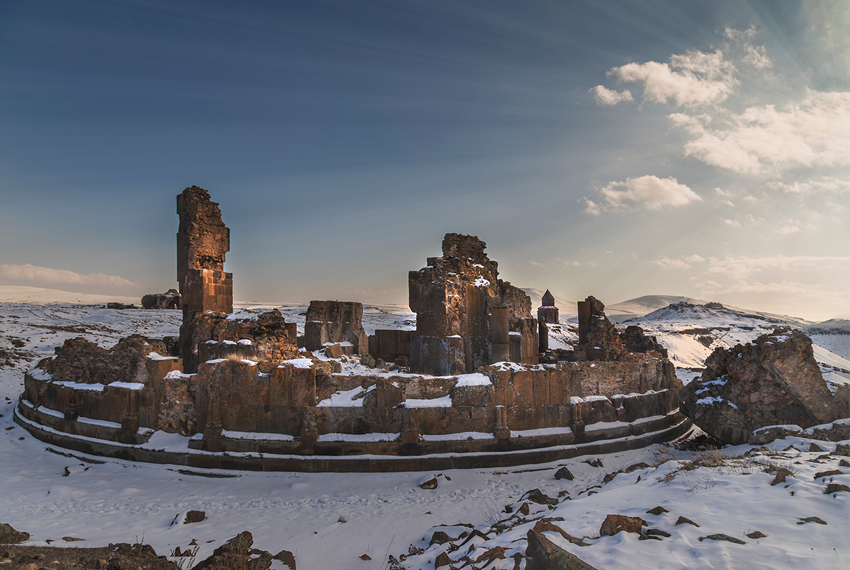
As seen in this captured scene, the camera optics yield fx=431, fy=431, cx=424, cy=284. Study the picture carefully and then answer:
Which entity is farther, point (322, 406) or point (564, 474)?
point (322, 406)

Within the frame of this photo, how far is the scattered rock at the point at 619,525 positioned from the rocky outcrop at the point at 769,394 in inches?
240

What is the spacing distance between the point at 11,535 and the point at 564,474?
7.60 m

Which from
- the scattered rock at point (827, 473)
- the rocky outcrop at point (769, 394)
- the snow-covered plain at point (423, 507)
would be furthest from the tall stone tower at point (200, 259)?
the scattered rock at point (827, 473)

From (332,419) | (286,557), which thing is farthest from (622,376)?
(286,557)

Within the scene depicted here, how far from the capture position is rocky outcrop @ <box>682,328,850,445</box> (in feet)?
26.3

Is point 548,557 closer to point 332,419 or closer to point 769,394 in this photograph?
point 332,419

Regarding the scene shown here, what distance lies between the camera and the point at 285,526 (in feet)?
18.7

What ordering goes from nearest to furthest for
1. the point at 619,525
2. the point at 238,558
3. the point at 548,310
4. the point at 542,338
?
the point at 619,525
the point at 238,558
the point at 542,338
the point at 548,310

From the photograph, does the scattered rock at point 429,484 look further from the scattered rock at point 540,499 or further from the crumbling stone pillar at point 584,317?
the crumbling stone pillar at point 584,317

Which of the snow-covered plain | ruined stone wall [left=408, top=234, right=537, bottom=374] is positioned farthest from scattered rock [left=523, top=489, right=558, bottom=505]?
ruined stone wall [left=408, top=234, right=537, bottom=374]

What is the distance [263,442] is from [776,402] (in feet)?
31.8

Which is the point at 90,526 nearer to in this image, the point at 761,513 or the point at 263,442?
the point at 263,442

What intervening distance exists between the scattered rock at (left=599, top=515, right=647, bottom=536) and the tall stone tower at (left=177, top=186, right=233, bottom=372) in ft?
37.9

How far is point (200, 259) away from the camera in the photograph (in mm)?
13555
